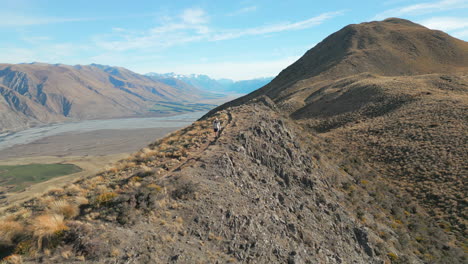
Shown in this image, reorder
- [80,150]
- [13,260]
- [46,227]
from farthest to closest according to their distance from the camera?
1. [80,150]
2. [46,227]
3. [13,260]

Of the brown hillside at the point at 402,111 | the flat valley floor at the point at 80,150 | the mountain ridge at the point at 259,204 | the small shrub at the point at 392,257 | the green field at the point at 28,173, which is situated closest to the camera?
the mountain ridge at the point at 259,204

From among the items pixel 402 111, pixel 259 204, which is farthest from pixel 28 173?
pixel 402 111

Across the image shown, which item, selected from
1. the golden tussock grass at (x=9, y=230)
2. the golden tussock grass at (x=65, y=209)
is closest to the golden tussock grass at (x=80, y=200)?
the golden tussock grass at (x=65, y=209)

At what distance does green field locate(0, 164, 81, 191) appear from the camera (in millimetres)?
88969

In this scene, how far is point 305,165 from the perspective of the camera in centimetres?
2106

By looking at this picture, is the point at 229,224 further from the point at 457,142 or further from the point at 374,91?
the point at 374,91

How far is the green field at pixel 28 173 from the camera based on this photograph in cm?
8897

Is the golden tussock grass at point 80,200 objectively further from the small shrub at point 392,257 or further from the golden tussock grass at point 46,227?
the small shrub at point 392,257

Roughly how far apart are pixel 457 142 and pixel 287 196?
3295cm

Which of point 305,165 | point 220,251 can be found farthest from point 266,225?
point 305,165

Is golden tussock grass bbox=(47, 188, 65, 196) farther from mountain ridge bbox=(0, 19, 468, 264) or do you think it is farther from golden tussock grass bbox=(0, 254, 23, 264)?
golden tussock grass bbox=(0, 254, 23, 264)

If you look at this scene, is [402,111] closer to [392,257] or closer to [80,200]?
[392,257]

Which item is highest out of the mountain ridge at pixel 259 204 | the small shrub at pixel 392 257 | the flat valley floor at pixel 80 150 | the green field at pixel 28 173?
the mountain ridge at pixel 259 204

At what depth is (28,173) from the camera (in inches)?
3967
